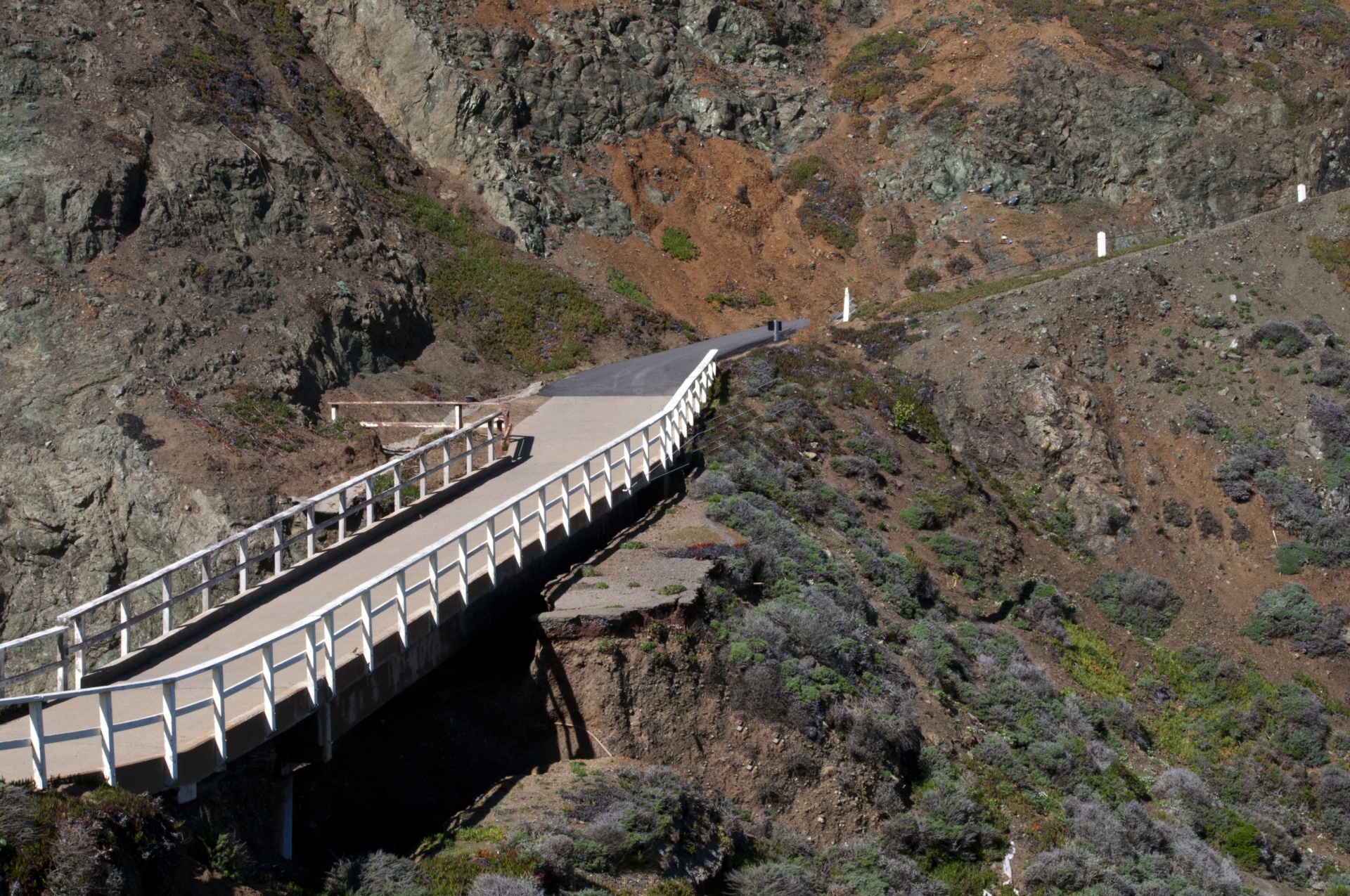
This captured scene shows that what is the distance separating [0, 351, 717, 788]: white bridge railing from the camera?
8.88 m

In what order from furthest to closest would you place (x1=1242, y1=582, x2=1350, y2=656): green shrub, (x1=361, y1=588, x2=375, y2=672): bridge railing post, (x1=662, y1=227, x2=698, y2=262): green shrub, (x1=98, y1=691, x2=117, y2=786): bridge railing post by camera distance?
(x1=662, y1=227, x2=698, y2=262): green shrub, (x1=1242, y1=582, x2=1350, y2=656): green shrub, (x1=361, y1=588, x2=375, y2=672): bridge railing post, (x1=98, y1=691, x2=117, y2=786): bridge railing post

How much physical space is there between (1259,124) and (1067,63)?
7.73 meters

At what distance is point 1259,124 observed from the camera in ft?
145

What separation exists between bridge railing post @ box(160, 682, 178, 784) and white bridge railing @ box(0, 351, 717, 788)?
0.01m

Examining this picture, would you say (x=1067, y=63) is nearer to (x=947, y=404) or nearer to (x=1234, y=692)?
(x=947, y=404)

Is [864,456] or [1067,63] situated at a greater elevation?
[1067,63]

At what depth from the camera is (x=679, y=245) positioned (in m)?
41.1

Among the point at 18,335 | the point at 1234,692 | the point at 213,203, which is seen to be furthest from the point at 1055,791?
the point at 213,203

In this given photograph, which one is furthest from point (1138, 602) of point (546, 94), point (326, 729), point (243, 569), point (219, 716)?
point (546, 94)

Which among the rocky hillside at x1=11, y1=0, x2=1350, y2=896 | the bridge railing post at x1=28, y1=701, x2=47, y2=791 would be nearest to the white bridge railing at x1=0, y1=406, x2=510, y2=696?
the rocky hillside at x1=11, y1=0, x2=1350, y2=896

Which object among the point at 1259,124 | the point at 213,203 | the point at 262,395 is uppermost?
the point at 1259,124

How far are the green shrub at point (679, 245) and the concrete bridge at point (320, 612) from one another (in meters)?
18.8

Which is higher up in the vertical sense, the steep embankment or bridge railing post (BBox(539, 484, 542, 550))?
the steep embankment

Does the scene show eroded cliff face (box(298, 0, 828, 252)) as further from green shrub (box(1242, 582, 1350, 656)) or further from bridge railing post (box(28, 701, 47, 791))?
bridge railing post (box(28, 701, 47, 791))
